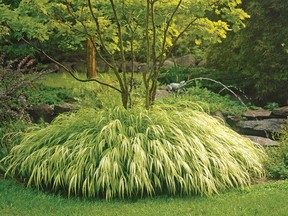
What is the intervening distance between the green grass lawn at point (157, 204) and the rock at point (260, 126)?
13.1 feet

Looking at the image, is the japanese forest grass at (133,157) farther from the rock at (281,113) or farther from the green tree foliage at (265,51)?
the green tree foliage at (265,51)

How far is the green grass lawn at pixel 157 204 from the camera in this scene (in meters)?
5.30

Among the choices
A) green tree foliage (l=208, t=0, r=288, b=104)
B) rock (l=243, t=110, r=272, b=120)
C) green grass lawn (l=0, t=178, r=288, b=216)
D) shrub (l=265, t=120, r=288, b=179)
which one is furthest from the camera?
green tree foliage (l=208, t=0, r=288, b=104)

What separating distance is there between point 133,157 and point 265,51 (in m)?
8.38

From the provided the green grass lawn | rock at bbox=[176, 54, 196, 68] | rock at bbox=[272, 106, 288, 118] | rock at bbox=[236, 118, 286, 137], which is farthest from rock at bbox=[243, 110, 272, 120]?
rock at bbox=[176, 54, 196, 68]

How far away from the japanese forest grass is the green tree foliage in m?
6.78

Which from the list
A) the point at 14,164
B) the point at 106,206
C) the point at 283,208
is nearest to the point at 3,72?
the point at 14,164

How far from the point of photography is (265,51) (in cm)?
1349

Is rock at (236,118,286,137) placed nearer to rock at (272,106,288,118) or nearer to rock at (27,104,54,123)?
rock at (272,106,288,118)

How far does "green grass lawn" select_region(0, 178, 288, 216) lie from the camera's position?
5.30m

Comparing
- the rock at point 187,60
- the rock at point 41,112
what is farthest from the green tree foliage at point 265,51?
the rock at point 41,112

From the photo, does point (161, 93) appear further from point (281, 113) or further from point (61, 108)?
point (61, 108)

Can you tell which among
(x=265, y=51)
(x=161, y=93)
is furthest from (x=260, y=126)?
(x=265, y=51)

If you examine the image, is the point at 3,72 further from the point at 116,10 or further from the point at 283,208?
the point at 283,208
